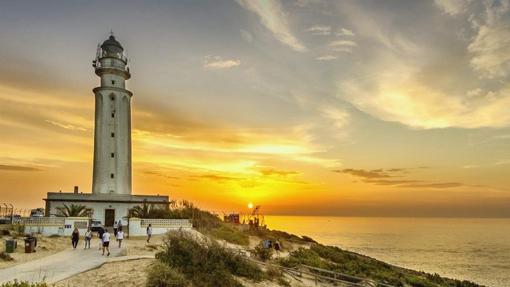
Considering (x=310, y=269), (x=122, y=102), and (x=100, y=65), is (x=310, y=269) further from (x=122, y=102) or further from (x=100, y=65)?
(x=100, y=65)

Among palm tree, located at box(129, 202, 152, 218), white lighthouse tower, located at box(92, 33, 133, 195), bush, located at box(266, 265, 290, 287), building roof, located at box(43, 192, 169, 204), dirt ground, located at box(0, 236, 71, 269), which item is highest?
white lighthouse tower, located at box(92, 33, 133, 195)

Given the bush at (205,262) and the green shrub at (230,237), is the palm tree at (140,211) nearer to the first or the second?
the green shrub at (230,237)

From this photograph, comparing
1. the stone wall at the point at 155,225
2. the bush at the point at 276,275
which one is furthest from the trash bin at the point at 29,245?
the bush at the point at 276,275

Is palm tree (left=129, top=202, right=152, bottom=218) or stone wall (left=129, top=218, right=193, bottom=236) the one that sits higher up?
palm tree (left=129, top=202, right=152, bottom=218)

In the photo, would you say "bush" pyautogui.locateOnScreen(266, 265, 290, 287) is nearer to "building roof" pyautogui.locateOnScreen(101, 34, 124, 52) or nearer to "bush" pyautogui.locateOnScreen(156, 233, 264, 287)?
"bush" pyautogui.locateOnScreen(156, 233, 264, 287)

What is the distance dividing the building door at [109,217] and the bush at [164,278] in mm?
22146

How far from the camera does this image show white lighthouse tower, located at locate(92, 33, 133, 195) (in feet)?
128

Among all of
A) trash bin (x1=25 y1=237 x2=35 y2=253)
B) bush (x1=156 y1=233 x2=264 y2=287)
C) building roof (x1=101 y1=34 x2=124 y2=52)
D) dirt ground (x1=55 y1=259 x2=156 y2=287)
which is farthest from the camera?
building roof (x1=101 y1=34 x2=124 y2=52)

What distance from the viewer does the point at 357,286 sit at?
2277cm

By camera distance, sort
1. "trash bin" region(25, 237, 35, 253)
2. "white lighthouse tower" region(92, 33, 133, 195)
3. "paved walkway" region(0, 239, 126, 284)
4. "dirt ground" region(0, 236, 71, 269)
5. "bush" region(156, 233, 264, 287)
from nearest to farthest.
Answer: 1. "paved walkway" region(0, 239, 126, 284)
2. "bush" region(156, 233, 264, 287)
3. "dirt ground" region(0, 236, 71, 269)
4. "trash bin" region(25, 237, 35, 253)
5. "white lighthouse tower" region(92, 33, 133, 195)

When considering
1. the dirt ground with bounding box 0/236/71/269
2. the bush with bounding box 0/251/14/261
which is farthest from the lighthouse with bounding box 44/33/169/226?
the bush with bounding box 0/251/14/261

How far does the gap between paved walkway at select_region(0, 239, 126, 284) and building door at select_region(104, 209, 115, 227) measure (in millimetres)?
13024

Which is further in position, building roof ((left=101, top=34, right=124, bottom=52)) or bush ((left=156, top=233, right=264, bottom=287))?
building roof ((left=101, top=34, right=124, bottom=52))

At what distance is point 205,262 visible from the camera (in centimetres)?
1773
